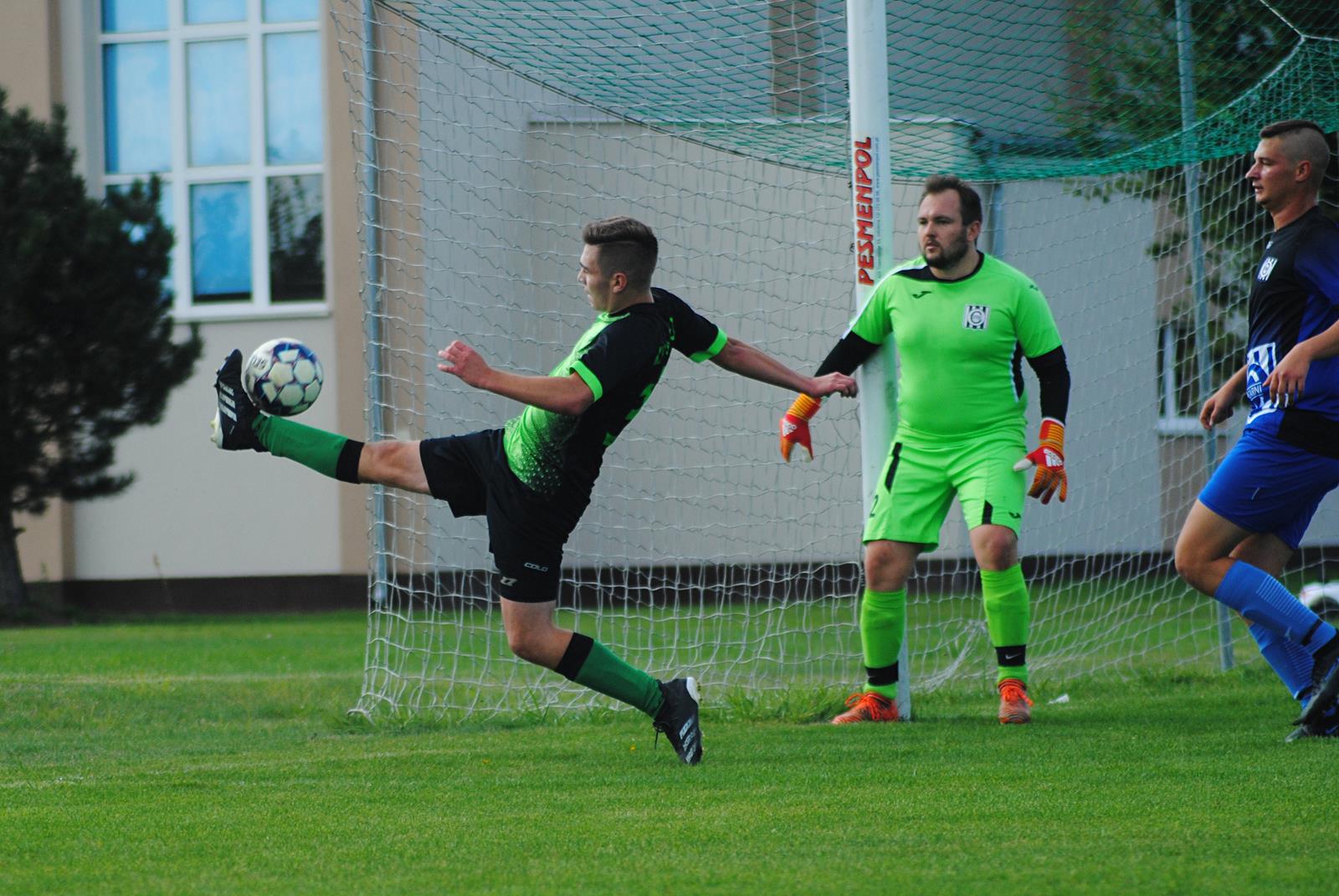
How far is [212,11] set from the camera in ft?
59.9

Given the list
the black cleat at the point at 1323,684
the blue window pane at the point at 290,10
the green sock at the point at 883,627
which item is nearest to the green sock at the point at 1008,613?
the green sock at the point at 883,627

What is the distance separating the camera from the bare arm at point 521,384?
475 cm

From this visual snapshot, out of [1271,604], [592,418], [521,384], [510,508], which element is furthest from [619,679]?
[1271,604]

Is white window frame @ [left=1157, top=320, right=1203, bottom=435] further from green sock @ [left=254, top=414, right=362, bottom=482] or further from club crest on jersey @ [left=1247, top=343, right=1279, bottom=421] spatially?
green sock @ [left=254, top=414, right=362, bottom=482]

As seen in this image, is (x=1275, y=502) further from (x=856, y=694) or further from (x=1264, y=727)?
(x=856, y=694)

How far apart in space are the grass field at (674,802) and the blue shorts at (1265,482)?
0.80m

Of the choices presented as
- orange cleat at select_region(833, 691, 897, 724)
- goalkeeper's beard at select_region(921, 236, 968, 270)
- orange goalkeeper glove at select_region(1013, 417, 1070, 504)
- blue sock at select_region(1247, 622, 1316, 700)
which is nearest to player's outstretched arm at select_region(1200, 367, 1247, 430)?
orange goalkeeper glove at select_region(1013, 417, 1070, 504)

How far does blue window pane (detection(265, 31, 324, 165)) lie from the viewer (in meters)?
18.0

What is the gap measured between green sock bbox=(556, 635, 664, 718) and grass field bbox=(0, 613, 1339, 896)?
225 mm

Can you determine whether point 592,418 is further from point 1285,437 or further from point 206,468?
point 206,468

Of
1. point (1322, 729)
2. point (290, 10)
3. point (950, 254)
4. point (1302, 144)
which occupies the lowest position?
point (1322, 729)

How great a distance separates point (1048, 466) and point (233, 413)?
3.08m

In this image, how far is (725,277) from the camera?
10.4 m

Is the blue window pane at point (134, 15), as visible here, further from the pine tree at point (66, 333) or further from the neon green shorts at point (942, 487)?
the neon green shorts at point (942, 487)
